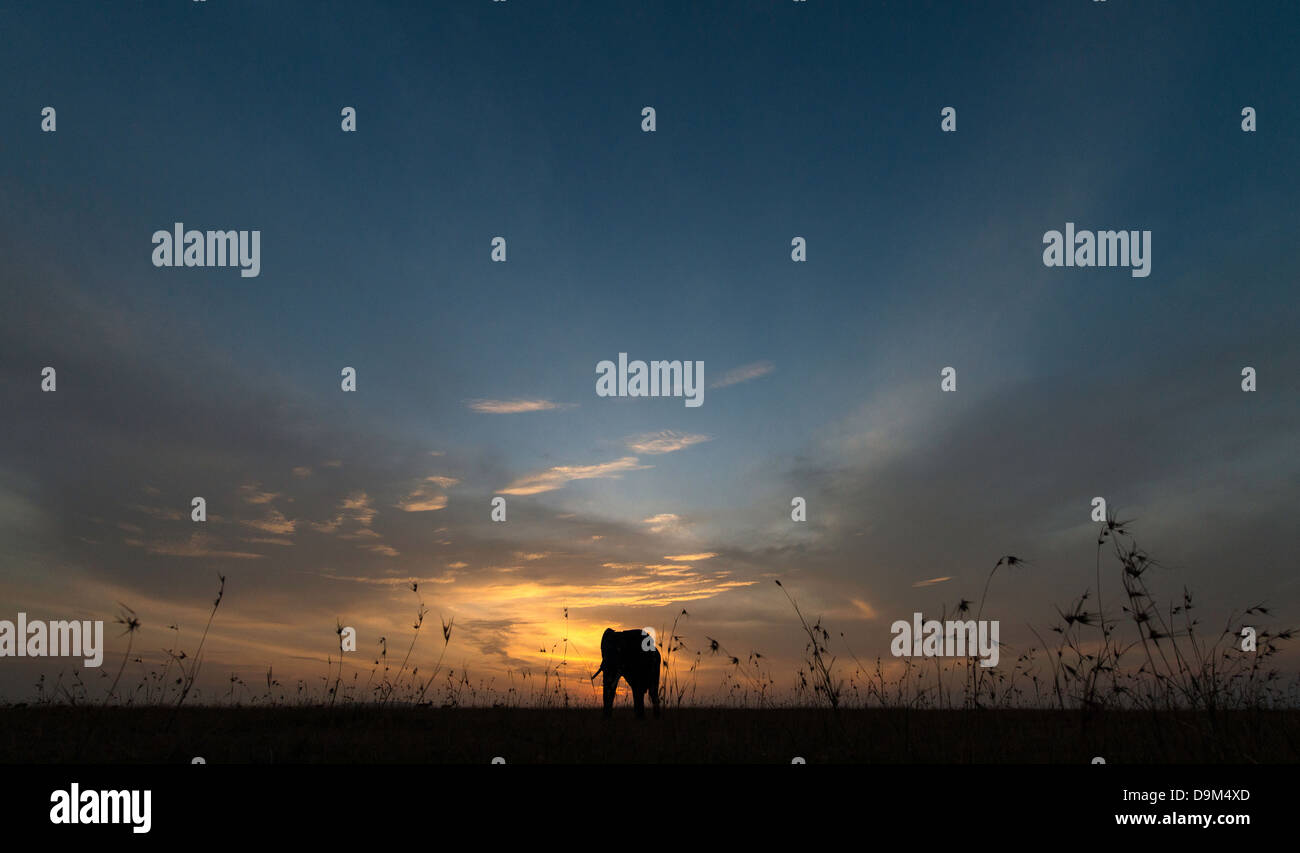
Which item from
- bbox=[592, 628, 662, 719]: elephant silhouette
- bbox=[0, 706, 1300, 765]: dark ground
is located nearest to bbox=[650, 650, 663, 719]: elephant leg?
bbox=[592, 628, 662, 719]: elephant silhouette

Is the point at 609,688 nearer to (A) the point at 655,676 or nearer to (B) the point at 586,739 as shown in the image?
(A) the point at 655,676

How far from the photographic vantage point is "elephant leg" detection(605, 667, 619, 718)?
1669cm

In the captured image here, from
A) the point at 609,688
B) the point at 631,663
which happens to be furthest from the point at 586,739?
the point at 631,663

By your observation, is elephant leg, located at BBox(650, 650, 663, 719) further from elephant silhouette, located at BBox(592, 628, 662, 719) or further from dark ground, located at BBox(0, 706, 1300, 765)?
dark ground, located at BBox(0, 706, 1300, 765)

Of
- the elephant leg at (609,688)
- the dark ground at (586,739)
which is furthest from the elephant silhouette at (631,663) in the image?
the dark ground at (586,739)

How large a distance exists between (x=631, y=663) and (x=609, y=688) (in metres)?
0.97

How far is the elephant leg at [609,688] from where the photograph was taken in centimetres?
1669

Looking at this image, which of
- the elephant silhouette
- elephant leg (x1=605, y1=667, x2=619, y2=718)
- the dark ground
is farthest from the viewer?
the elephant silhouette
